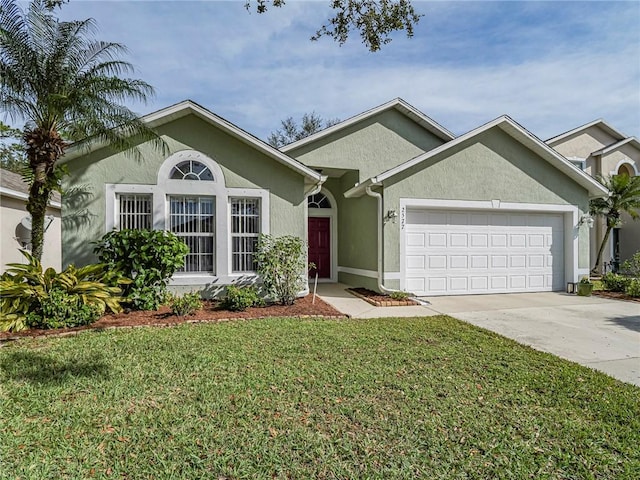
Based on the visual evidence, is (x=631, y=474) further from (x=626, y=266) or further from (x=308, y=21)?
(x=626, y=266)

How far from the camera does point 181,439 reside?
331 centimetres

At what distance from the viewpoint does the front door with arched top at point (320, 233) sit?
47.8ft

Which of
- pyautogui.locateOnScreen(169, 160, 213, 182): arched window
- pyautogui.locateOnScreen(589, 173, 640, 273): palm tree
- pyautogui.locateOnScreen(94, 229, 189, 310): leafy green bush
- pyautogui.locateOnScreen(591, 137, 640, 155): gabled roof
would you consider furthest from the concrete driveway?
pyautogui.locateOnScreen(591, 137, 640, 155): gabled roof

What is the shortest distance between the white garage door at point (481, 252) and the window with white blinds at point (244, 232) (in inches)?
172

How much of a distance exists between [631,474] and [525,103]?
14.0m

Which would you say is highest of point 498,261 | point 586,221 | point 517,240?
point 586,221

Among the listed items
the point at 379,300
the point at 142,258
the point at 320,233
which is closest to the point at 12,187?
the point at 142,258

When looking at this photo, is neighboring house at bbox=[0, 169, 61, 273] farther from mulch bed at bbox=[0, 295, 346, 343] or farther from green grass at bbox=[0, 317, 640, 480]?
green grass at bbox=[0, 317, 640, 480]

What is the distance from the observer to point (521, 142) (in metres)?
11.7

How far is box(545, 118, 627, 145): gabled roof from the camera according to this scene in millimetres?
17547

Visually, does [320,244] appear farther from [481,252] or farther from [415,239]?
[481,252]

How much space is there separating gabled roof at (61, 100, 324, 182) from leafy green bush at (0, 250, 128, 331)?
2971 millimetres

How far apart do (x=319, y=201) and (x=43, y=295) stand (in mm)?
9562

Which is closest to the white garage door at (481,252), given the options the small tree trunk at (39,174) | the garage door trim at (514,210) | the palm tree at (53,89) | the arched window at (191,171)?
the garage door trim at (514,210)
